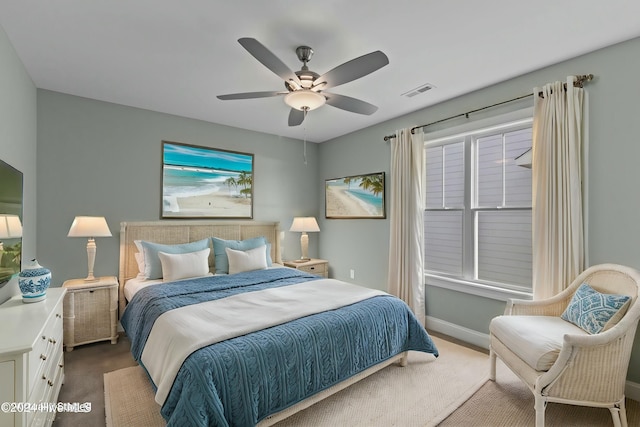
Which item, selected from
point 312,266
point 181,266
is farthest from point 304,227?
point 181,266

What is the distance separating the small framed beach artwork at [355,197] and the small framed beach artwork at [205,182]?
4.38 ft

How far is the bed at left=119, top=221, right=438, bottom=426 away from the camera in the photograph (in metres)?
1.65

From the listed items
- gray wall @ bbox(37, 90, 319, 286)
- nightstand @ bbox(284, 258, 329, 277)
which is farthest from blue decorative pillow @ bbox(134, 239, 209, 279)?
nightstand @ bbox(284, 258, 329, 277)

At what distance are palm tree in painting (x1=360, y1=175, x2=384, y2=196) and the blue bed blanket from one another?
1922 millimetres

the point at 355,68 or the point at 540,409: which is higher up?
the point at 355,68

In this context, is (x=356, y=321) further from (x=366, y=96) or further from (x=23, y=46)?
(x=23, y=46)

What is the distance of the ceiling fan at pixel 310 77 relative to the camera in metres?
1.88

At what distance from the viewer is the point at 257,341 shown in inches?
73.3

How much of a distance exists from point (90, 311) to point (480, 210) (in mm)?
4252

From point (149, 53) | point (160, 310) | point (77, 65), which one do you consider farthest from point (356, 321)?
point (77, 65)

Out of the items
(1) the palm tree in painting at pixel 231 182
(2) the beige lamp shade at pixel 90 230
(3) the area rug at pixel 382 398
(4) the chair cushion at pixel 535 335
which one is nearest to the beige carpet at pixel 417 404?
(3) the area rug at pixel 382 398

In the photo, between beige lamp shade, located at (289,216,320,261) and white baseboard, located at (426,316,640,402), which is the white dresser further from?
white baseboard, located at (426,316,640,402)

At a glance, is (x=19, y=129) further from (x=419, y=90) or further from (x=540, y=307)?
(x=540, y=307)

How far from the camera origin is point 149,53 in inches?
96.9
